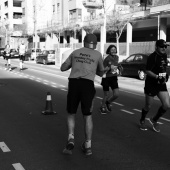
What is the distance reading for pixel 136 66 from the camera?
749 inches

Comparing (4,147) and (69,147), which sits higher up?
(69,147)

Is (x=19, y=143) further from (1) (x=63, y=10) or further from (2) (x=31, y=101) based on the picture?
(1) (x=63, y=10)

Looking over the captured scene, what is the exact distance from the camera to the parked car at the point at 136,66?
18.6m

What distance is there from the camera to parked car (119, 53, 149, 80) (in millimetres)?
18562

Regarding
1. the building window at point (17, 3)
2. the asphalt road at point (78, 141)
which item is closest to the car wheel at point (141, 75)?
the asphalt road at point (78, 141)

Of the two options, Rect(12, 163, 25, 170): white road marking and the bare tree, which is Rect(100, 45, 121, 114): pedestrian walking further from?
the bare tree

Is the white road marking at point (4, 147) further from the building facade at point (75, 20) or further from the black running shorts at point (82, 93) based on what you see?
the building facade at point (75, 20)

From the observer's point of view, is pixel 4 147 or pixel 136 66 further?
pixel 136 66

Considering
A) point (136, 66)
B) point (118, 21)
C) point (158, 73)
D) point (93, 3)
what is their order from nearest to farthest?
point (158, 73) < point (136, 66) < point (118, 21) < point (93, 3)

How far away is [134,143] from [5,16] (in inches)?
3282

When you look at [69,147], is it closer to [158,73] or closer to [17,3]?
[158,73]

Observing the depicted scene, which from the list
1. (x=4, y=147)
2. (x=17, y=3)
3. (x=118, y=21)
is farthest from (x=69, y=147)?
(x=17, y=3)

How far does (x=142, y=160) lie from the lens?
4980 mm

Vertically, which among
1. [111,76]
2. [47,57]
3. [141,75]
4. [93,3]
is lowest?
[141,75]
